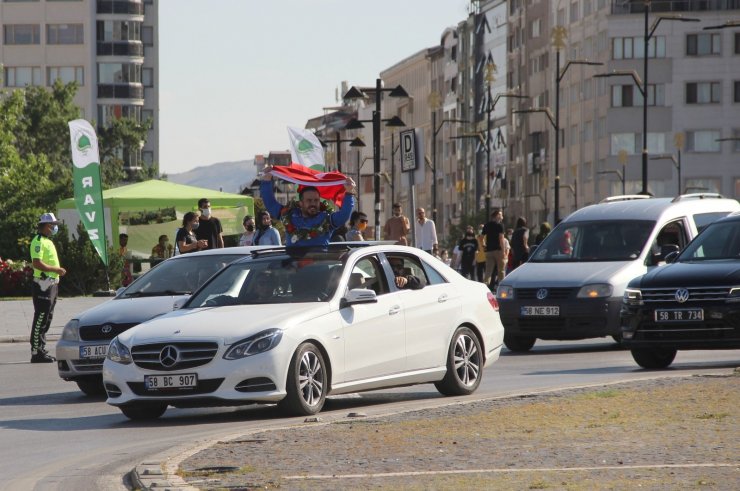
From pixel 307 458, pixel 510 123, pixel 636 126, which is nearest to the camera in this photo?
pixel 307 458

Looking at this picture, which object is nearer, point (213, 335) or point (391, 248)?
point (213, 335)

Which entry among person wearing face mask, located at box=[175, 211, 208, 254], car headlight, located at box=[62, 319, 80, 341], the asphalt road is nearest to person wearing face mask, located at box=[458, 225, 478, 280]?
person wearing face mask, located at box=[175, 211, 208, 254]

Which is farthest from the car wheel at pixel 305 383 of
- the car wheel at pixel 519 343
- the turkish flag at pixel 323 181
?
the car wheel at pixel 519 343

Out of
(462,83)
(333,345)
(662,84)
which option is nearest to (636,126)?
(662,84)

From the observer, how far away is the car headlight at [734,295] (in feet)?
68.1

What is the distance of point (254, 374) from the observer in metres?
15.7

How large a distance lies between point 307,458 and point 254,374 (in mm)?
3675

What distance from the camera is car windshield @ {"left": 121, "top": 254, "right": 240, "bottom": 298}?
20.2 m

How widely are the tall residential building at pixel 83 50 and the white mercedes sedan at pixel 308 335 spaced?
132386 millimetres

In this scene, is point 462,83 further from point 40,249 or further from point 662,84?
point 40,249

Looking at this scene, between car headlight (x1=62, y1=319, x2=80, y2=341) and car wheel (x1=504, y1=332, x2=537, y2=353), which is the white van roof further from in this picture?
car headlight (x1=62, y1=319, x2=80, y2=341)

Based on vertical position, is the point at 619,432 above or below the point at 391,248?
below

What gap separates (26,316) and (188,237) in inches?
389

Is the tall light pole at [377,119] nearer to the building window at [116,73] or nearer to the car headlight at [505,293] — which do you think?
the car headlight at [505,293]
